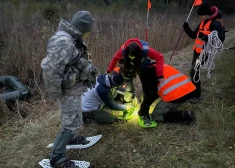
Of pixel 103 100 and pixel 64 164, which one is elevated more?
pixel 103 100

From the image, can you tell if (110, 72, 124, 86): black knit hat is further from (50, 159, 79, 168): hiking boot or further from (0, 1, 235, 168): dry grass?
(50, 159, 79, 168): hiking boot

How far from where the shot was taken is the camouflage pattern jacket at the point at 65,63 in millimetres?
2053

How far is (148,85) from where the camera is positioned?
120 inches

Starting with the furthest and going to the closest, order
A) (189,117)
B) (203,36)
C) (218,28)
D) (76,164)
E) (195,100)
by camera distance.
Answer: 1. (195,100)
2. (203,36)
3. (218,28)
4. (189,117)
5. (76,164)

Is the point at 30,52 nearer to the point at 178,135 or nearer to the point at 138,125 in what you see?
the point at 138,125

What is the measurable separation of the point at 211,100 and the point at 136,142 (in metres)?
1.45

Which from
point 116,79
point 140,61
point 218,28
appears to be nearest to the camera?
point 140,61

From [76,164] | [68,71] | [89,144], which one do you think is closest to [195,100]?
[89,144]

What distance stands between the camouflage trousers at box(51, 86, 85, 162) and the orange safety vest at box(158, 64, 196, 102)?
1086 millimetres

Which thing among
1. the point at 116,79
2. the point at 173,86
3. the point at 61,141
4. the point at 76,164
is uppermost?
the point at 116,79

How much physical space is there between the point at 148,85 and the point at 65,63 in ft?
4.10

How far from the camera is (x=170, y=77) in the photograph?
3.05 metres

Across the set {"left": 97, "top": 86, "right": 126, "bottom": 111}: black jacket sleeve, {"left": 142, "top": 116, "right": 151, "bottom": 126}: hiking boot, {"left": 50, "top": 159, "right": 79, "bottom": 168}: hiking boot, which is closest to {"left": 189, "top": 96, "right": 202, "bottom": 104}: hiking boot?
{"left": 142, "top": 116, "right": 151, "bottom": 126}: hiking boot

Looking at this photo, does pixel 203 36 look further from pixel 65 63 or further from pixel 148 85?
pixel 65 63
